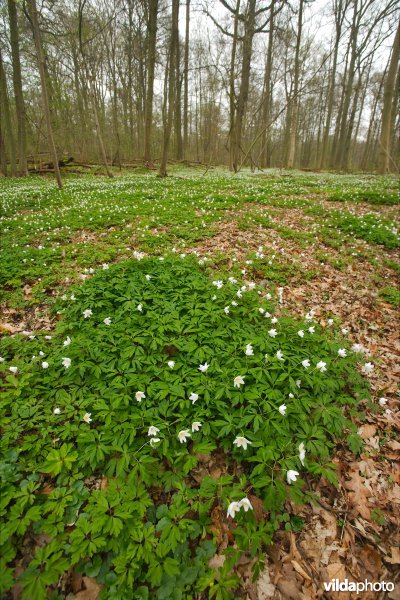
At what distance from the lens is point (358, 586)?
73.7 inches

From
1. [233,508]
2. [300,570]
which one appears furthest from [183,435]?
[300,570]

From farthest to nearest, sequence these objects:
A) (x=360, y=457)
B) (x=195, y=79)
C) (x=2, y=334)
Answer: (x=195, y=79)
(x=2, y=334)
(x=360, y=457)

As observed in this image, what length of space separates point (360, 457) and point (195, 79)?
1429 inches

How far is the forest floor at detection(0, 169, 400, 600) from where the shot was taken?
79.4 inches

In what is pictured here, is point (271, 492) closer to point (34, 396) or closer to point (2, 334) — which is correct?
point (34, 396)

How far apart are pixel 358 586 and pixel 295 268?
14.8ft

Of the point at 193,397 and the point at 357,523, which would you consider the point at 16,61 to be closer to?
the point at 193,397

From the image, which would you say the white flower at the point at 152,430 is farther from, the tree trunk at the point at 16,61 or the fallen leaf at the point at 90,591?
the tree trunk at the point at 16,61

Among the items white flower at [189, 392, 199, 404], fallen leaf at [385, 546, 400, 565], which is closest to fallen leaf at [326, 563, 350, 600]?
fallen leaf at [385, 546, 400, 565]

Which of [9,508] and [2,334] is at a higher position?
[2,334]

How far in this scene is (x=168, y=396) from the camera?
2674mm

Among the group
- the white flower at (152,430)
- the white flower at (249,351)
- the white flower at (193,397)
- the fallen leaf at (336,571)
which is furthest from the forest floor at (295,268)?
the white flower at (249,351)

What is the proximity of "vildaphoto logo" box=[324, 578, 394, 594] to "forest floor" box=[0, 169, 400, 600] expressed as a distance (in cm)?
3

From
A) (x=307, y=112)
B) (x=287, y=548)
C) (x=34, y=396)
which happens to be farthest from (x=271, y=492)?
(x=307, y=112)
